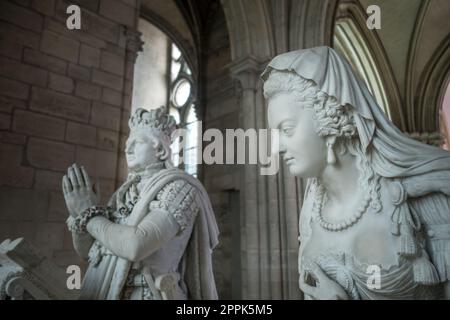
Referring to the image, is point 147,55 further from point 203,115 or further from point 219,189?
point 219,189

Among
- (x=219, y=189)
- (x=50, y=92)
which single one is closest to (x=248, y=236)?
(x=219, y=189)

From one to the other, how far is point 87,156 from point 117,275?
210cm

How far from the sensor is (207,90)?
8.39 meters

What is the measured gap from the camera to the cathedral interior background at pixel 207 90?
320cm

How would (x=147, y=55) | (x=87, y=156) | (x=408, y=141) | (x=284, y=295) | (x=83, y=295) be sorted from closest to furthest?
(x=408, y=141) < (x=83, y=295) < (x=87, y=156) < (x=284, y=295) < (x=147, y=55)

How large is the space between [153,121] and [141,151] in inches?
7.3

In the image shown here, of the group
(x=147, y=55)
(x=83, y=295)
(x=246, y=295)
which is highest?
(x=147, y=55)

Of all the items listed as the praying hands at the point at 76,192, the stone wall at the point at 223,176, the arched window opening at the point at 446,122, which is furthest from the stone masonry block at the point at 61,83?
the arched window opening at the point at 446,122

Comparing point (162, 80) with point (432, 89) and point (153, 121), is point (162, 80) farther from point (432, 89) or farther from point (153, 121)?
point (153, 121)

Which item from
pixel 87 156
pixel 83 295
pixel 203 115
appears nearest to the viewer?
pixel 83 295

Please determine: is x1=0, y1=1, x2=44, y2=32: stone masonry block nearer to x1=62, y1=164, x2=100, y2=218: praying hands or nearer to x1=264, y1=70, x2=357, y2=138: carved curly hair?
x1=62, y1=164, x2=100, y2=218: praying hands

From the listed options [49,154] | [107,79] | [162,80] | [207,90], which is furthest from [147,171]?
[162,80]

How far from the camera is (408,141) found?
1.08m
